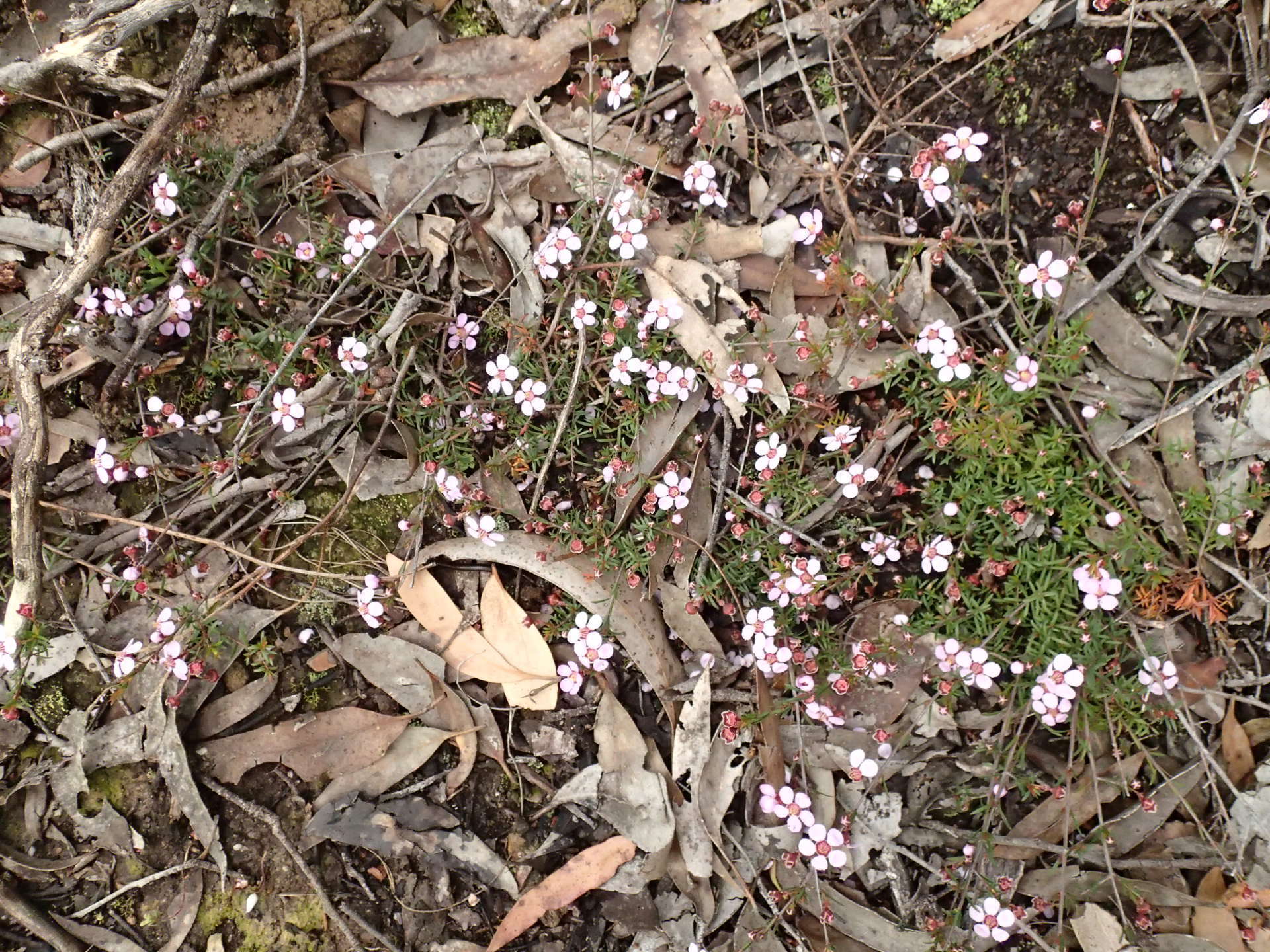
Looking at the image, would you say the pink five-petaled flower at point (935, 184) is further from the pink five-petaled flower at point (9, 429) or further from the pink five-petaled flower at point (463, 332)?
the pink five-petaled flower at point (9, 429)

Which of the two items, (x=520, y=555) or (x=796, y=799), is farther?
(x=520, y=555)

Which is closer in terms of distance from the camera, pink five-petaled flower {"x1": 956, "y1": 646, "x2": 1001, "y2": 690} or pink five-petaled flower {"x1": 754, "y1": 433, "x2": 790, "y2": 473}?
pink five-petaled flower {"x1": 956, "y1": 646, "x2": 1001, "y2": 690}

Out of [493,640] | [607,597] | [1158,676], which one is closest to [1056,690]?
[1158,676]

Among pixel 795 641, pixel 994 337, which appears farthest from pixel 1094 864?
pixel 994 337

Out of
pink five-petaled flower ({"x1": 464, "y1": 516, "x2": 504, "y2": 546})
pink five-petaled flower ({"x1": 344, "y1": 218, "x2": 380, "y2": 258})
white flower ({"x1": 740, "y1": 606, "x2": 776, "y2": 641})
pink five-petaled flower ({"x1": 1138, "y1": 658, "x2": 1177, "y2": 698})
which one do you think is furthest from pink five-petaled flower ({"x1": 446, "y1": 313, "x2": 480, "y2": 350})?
pink five-petaled flower ({"x1": 1138, "y1": 658, "x2": 1177, "y2": 698})

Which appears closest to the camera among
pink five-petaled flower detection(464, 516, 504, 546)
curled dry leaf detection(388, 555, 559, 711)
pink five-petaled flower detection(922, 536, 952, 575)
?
pink five-petaled flower detection(922, 536, 952, 575)

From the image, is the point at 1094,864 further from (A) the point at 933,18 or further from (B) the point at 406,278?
(B) the point at 406,278

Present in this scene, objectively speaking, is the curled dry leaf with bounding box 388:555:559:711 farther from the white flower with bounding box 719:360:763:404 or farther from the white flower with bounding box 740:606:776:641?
the white flower with bounding box 719:360:763:404
